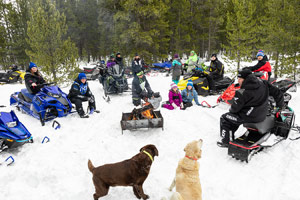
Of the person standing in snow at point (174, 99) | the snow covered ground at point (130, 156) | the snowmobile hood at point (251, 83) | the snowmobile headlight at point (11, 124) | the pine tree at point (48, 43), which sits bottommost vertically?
the snow covered ground at point (130, 156)

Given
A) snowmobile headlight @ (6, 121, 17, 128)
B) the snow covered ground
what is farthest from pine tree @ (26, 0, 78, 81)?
snowmobile headlight @ (6, 121, 17, 128)

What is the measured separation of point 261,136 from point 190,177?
95.9 inches

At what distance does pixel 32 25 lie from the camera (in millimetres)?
9359

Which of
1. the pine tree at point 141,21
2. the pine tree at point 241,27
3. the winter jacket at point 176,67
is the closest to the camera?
the winter jacket at point 176,67

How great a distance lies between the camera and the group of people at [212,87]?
162 inches

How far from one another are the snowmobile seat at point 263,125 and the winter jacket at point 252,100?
11cm

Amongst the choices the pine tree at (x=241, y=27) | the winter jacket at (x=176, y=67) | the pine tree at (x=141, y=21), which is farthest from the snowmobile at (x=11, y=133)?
the pine tree at (x=141, y=21)

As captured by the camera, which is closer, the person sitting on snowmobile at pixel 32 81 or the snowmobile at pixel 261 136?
the snowmobile at pixel 261 136

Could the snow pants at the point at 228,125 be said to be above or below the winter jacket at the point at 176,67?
below

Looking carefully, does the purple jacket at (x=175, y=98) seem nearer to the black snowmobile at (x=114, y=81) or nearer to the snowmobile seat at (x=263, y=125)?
the black snowmobile at (x=114, y=81)

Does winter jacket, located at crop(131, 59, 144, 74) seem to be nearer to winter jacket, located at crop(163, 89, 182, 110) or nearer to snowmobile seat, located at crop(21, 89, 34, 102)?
winter jacket, located at crop(163, 89, 182, 110)

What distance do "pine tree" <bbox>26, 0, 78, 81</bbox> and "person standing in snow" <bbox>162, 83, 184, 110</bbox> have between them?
5818 millimetres

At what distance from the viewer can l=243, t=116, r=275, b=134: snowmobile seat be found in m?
4.27

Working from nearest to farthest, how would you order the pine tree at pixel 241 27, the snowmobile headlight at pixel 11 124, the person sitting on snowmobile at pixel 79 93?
1. the snowmobile headlight at pixel 11 124
2. the person sitting on snowmobile at pixel 79 93
3. the pine tree at pixel 241 27
